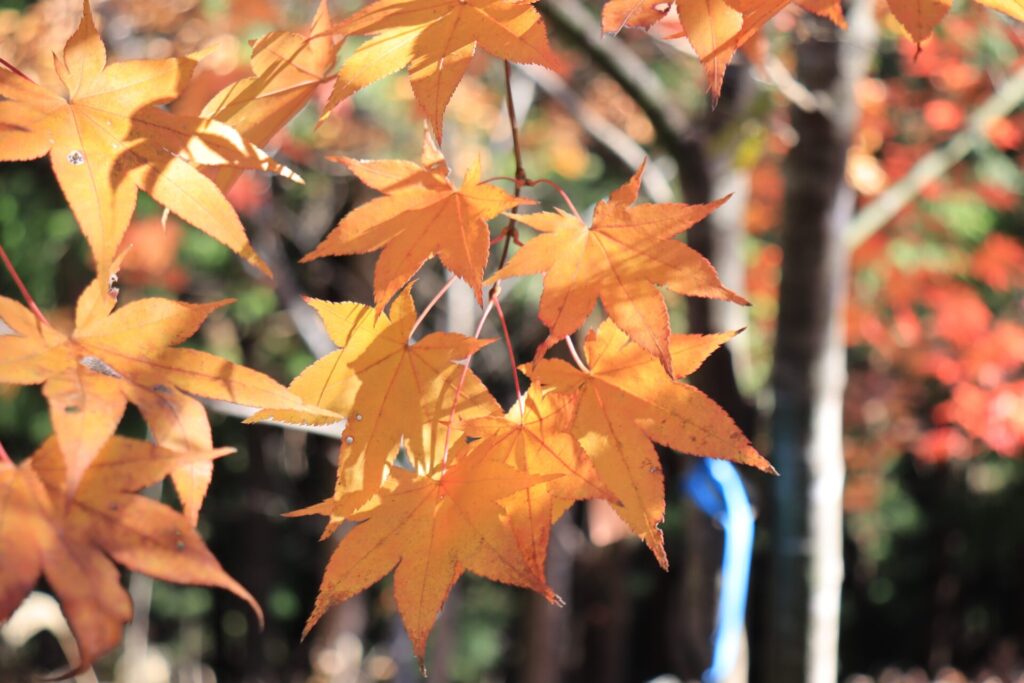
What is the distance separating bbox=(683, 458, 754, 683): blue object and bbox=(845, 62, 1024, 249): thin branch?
0.58 m

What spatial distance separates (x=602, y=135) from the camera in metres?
2.11

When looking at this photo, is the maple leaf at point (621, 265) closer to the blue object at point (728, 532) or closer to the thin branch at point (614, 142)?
the blue object at point (728, 532)

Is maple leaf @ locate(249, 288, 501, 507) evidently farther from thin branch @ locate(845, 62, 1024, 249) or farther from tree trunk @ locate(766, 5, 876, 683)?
thin branch @ locate(845, 62, 1024, 249)

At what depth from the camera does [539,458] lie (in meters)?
0.59

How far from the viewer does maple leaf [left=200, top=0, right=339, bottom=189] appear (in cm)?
67

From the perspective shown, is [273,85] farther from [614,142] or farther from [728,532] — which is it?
[614,142]

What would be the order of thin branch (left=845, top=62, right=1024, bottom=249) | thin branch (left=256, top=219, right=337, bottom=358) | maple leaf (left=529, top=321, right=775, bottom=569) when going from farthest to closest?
thin branch (left=256, top=219, right=337, bottom=358) < thin branch (left=845, top=62, right=1024, bottom=249) < maple leaf (left=529, top=321, right=775, bottom=569)

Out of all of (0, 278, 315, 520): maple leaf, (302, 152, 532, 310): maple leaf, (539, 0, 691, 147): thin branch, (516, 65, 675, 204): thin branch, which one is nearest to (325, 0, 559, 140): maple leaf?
(302, 152, 532, 310): maple leaf

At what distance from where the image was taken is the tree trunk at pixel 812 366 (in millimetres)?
1583

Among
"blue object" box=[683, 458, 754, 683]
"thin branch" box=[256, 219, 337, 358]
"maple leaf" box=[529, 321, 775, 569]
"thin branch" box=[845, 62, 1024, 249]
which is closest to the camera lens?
"maple leaf" box=[529, 321, 775, 569]

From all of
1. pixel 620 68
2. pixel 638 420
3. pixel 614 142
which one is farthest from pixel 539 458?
pixel 614 142

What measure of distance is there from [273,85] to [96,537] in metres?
0.34

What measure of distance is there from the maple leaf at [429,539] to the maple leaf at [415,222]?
0.12 m

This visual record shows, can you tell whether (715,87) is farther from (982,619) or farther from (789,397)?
(982,619)
